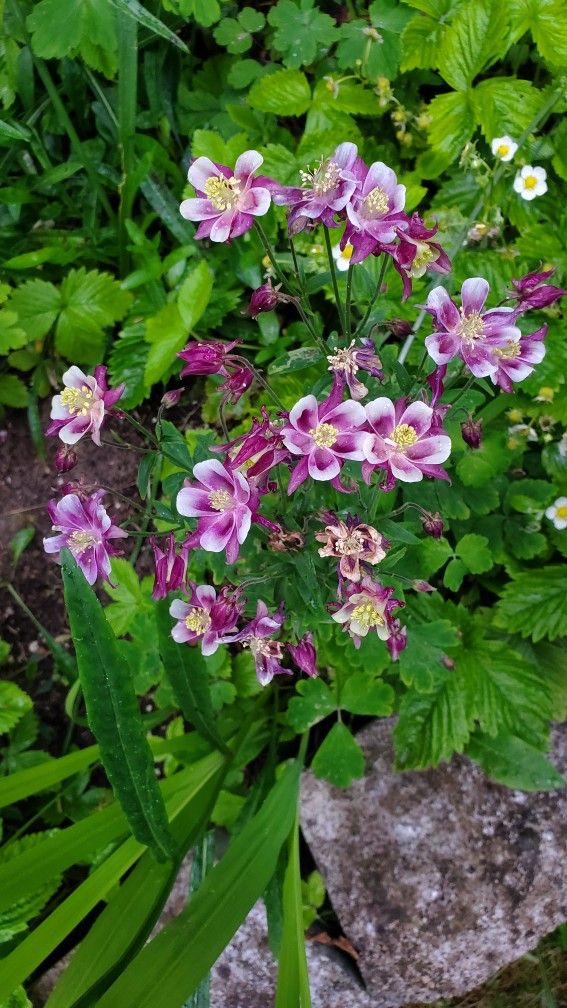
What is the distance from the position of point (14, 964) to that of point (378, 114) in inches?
81.7

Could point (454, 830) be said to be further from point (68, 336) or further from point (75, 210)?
point (75, 210)

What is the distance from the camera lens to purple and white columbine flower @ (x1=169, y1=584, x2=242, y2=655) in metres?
1.15

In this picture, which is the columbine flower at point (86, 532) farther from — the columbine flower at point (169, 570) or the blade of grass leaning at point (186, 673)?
the blade of grass leaning at point (186, 673)

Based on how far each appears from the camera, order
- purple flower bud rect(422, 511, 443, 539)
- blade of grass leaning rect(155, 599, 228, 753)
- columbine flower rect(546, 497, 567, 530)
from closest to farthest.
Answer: purple flower bud rect(422, 511, 443, 539)
blade of grass leaning rect(155, 599, 228, 753)
columbine flower rect(546, 497, 567, 530)

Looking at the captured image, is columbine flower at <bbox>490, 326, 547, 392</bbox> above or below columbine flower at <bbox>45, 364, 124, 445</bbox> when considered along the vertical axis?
below

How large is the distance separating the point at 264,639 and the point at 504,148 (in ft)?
4.24

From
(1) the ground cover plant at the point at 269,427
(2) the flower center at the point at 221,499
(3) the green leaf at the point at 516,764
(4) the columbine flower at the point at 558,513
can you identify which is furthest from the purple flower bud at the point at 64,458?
(3) the green leaf at the point at 516,764

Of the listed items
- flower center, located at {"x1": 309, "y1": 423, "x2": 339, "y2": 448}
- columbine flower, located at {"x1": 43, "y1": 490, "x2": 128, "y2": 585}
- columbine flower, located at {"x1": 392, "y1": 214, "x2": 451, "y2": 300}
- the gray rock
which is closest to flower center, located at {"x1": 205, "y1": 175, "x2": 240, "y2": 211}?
columbine flower, located at {"x1": 392, "y1": 214, "x2": 451, "y2": 300}

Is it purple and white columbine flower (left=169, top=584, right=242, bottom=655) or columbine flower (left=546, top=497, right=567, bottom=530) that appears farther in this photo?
columbine flower (left=546, top=497, right=567, bottom=530)

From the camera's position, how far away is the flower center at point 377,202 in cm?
103

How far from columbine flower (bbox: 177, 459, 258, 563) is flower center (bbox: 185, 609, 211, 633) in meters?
0.23

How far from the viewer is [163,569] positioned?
1.17 m

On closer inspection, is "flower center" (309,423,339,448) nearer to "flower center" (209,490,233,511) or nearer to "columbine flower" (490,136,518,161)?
"flower center" (209,490,233,511)

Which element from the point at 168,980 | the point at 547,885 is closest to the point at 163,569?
the point at 168,980
